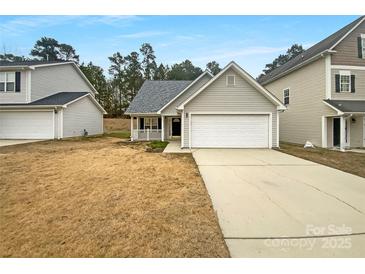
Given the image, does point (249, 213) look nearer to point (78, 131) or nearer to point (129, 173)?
point (129, 173)

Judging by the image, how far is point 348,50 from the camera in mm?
15109

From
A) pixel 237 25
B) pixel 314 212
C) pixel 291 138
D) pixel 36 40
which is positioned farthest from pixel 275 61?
pixel 314 212

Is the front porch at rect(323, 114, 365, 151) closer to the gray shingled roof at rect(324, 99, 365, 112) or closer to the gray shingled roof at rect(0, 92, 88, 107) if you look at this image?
the gray shingled roof at rect(324, 99, 365, 112)

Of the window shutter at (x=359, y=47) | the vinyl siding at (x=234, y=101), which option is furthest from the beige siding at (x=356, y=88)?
the vinyl siding at (x=234, y=101)

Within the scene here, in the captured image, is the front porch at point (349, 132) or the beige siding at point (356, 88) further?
the front porch at point (349, 132)

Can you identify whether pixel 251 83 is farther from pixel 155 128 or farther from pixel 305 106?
pixel 155 128

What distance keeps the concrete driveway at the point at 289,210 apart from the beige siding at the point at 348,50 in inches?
381

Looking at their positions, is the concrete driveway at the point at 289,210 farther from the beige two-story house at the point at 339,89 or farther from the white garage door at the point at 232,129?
the beige two-story house at the point at 339,89

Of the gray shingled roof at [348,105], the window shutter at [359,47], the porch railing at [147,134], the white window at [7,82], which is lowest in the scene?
the porch railing at [147,134]

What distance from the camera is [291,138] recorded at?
18.9 metres

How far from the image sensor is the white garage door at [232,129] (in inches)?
562

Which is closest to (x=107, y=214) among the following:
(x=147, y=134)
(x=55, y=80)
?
(x=147, y=134)

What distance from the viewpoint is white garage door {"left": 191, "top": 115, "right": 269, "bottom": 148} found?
1427cm

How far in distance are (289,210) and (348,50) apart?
14.7 metres
